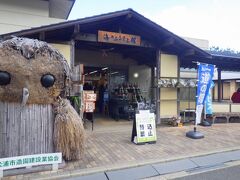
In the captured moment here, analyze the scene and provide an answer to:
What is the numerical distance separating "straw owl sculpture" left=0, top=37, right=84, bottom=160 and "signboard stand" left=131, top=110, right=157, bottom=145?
2.04 metres

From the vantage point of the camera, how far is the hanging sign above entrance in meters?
8.62

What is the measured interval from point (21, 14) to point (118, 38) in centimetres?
613

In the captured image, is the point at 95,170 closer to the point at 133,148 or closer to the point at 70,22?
the point at 133,148

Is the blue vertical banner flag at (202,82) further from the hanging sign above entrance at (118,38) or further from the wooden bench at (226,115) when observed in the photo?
the wooden bench at (226,115)

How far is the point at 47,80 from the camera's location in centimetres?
499

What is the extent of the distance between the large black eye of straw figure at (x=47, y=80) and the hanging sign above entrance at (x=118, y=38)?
3952 millimetres

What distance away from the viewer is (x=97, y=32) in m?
8.77

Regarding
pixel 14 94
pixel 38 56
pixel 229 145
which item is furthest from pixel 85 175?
pixel 229 145

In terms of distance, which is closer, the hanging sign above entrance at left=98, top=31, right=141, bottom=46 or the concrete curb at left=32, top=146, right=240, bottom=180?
the concrete curb at left=32, top=146, right=240, bottom=180

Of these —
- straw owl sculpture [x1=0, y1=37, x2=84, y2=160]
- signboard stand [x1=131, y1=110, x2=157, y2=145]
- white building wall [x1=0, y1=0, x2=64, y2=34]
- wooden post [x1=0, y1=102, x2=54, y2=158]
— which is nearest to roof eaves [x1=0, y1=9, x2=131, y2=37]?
straw owl sculpture [x1=0, y1=37, x2=84, y2=160]

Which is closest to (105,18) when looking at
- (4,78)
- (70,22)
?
(70,22)

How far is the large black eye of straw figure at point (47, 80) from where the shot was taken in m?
4.98

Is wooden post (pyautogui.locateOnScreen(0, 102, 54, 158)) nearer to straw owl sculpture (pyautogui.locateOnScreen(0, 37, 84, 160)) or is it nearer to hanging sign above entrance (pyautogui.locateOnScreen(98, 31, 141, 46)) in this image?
straw owl sculpture (pyautogui.locateOnScreen(0, 37, 84, 160))

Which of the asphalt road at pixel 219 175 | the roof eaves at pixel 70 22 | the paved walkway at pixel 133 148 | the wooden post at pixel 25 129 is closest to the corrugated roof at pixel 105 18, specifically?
Result: the roof eaves at pixel 70 22
